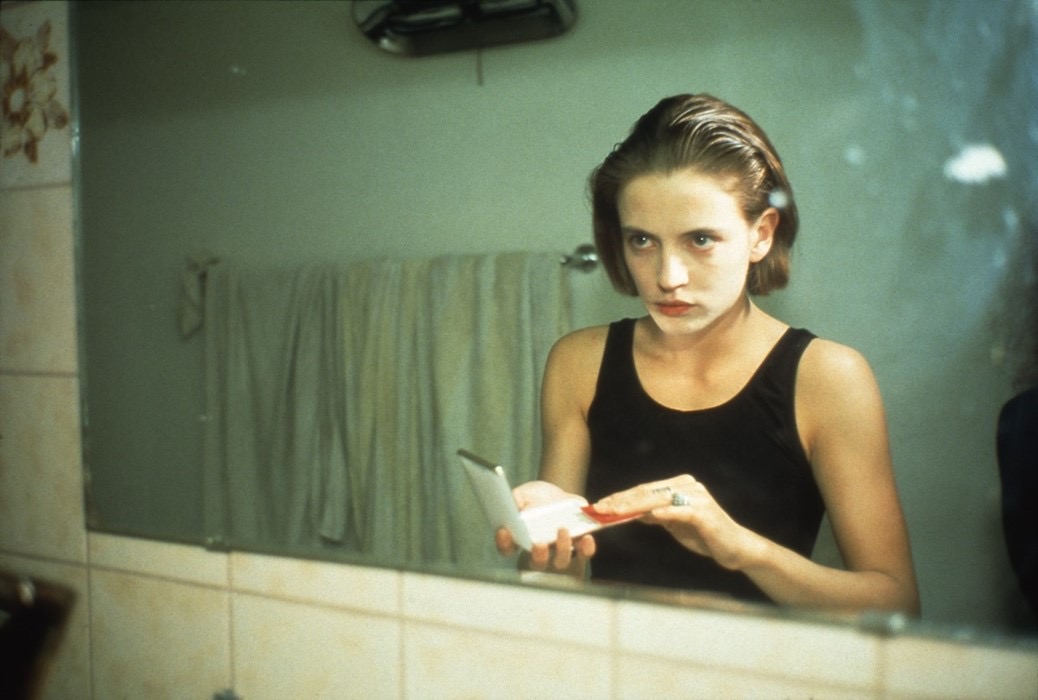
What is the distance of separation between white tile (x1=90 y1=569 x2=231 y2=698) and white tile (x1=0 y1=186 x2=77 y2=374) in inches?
11.2

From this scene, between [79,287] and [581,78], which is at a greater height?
[581,78]

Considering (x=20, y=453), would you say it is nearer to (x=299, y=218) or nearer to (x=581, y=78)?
(x=299, y=218)

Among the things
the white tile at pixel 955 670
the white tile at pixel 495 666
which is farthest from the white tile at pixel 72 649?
the white tile at pixel 955 670

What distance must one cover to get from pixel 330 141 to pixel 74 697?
76cm

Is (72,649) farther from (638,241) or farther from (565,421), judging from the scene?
(638,241)

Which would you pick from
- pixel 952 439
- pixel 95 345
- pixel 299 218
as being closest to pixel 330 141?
pixel 299 218

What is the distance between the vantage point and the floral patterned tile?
0.85 m

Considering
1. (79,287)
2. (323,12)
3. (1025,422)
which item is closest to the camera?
(1025,422)

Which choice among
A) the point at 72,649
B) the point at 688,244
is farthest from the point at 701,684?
the point at 72,649

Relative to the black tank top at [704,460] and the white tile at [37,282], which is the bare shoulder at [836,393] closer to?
the black tank top at [704,460]

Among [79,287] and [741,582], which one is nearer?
[741,582]

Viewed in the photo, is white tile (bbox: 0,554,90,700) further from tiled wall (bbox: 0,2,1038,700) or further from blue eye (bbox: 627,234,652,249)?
blue eye (bbox: 627,234,652,249)

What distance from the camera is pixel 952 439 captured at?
0.52m

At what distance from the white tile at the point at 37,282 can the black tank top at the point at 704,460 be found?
68 centimetres
